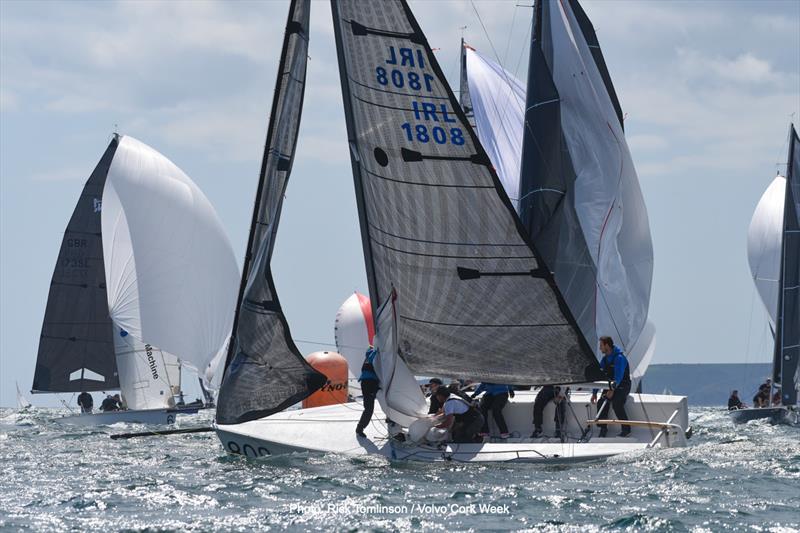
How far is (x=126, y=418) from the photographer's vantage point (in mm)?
35375

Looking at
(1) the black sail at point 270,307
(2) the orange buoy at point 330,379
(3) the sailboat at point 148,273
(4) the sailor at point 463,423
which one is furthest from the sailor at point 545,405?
(3) the sailboat at point 148,273

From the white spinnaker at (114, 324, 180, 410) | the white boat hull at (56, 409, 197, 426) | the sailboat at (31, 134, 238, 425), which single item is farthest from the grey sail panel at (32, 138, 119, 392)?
the white boat hull at (56, 409, 197, 426)

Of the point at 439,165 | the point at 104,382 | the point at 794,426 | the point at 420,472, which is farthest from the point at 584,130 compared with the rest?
the point at 104,382

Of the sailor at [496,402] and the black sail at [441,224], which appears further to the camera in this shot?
the sailor at [496,402]

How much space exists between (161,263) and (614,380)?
2041 centimetres

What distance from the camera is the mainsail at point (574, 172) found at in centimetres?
2247

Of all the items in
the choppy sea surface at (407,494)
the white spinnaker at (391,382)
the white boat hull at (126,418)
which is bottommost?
the choppy sea surface at (407,494)

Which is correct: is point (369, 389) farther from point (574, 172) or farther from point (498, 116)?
point (498, 116)

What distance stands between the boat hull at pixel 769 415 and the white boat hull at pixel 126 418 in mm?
15138

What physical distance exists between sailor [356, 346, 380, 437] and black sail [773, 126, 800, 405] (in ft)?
70.6

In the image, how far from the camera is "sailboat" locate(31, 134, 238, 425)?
112 ft

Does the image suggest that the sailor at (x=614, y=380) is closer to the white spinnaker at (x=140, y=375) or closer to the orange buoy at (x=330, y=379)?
the orange buoy at (x=330, y=379)

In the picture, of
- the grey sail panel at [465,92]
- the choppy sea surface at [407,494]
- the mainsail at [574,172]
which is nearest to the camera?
the choppy sea surface at [407,494]

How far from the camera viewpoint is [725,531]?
10.8 m
